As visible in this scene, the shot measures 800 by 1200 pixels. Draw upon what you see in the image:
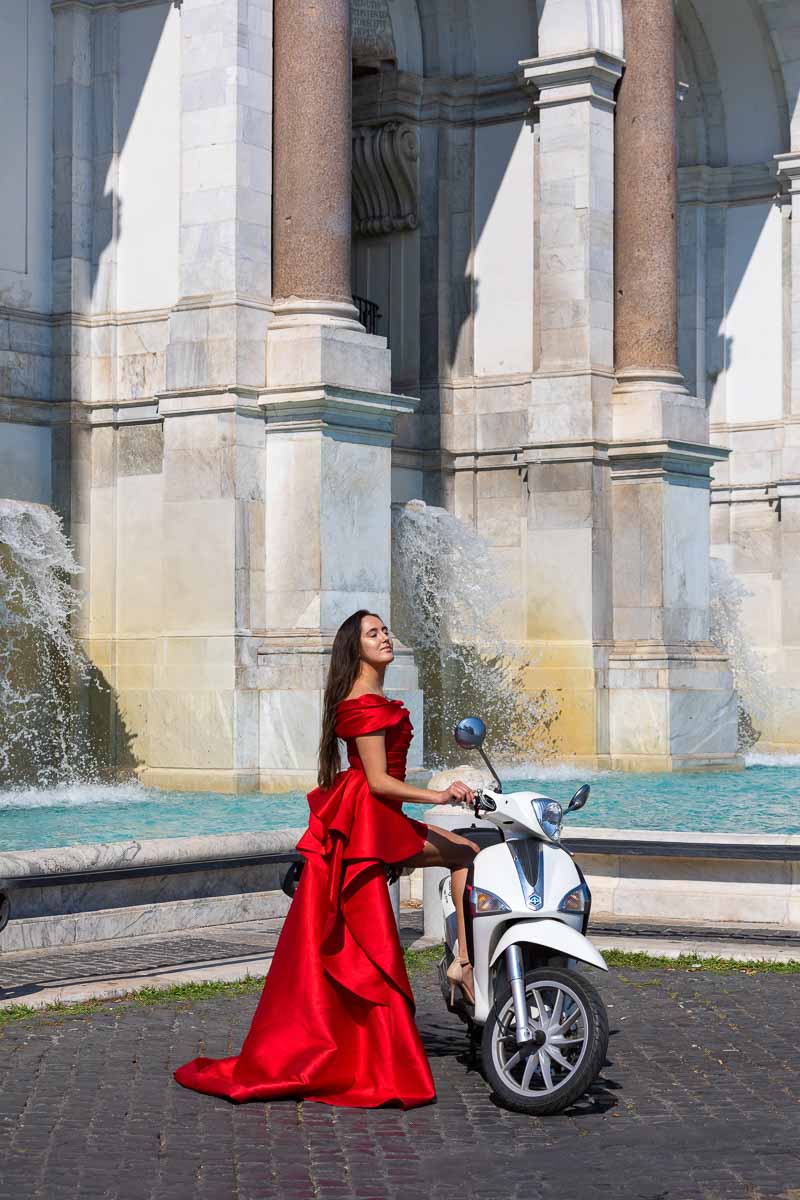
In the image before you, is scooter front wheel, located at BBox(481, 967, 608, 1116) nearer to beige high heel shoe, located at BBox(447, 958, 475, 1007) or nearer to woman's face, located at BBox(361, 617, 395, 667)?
beige high heel shoe, located at BBox(447, 958, 475, 1007)

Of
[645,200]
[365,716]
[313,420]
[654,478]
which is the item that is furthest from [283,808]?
[365,716]

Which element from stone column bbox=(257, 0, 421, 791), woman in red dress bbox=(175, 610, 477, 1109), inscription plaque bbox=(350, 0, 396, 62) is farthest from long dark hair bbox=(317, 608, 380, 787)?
inscription plaque bbox=(350, 0, 396, 62)

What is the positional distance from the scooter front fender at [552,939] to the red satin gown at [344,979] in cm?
37

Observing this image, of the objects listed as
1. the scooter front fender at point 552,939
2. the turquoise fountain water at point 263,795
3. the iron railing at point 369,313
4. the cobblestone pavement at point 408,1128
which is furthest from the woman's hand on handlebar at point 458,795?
the iron railing at point 369,313

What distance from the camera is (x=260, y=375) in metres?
17.5

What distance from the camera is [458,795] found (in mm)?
6363

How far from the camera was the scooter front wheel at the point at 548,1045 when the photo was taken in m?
6.08

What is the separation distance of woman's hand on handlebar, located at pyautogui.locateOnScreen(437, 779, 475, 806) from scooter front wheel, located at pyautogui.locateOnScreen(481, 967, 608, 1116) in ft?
1.87

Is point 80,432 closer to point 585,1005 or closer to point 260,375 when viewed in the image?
point 260,375

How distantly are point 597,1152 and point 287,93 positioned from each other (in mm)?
13570

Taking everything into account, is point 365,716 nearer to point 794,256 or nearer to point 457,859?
point 457,859

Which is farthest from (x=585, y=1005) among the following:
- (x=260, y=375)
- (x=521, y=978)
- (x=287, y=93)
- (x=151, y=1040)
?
(x=287, y=93)

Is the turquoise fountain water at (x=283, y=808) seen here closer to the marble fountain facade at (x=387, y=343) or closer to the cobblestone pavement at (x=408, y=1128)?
the marble fountain facade at (x=387, y=343)

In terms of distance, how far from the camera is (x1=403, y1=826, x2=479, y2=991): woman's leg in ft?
21.9
